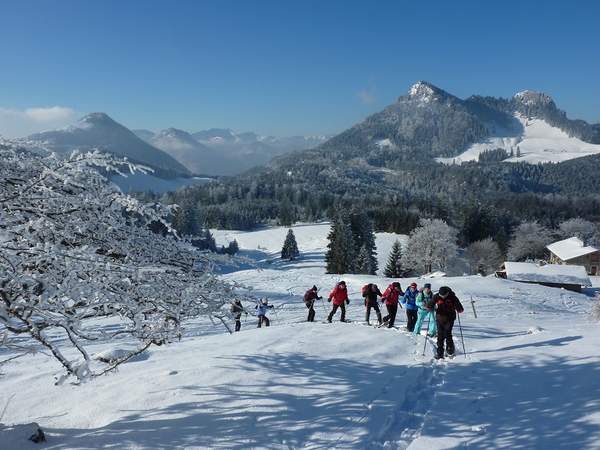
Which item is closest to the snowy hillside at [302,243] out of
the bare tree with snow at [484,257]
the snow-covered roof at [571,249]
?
the bare tree with snow at [484,257]

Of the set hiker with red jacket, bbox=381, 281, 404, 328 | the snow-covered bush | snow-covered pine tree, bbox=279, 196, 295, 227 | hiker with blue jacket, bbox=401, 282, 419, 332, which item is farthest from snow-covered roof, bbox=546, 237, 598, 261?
snow-covered pine tree, bbox=279, 196, 295, 227

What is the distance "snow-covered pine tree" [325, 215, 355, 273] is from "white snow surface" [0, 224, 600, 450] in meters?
46.0

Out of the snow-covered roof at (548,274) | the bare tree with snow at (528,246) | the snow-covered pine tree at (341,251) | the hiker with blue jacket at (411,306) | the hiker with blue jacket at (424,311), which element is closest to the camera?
the hiker with blue jacket at (424,311)

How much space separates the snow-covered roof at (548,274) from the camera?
154ft

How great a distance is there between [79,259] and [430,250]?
65318mm

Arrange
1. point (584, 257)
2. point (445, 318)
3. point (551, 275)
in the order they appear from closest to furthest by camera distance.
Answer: point (445, 318), point (551, 275), point (584, 257)

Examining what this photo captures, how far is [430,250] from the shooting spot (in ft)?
215

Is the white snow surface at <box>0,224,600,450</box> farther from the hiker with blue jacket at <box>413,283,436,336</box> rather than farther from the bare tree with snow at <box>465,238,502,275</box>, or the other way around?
the bare tree with snow at <box>465,238,502,275</box>

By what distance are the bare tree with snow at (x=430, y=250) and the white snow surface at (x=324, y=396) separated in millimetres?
54488

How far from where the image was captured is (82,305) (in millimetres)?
5477

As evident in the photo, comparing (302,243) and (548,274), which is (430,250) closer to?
(548,274)

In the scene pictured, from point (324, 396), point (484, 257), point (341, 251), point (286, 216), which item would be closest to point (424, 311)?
point (324, 396)

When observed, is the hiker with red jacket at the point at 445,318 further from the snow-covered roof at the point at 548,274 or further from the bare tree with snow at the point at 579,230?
the bare tree with snow at the point at 579,230

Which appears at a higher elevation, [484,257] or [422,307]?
[422,307]
